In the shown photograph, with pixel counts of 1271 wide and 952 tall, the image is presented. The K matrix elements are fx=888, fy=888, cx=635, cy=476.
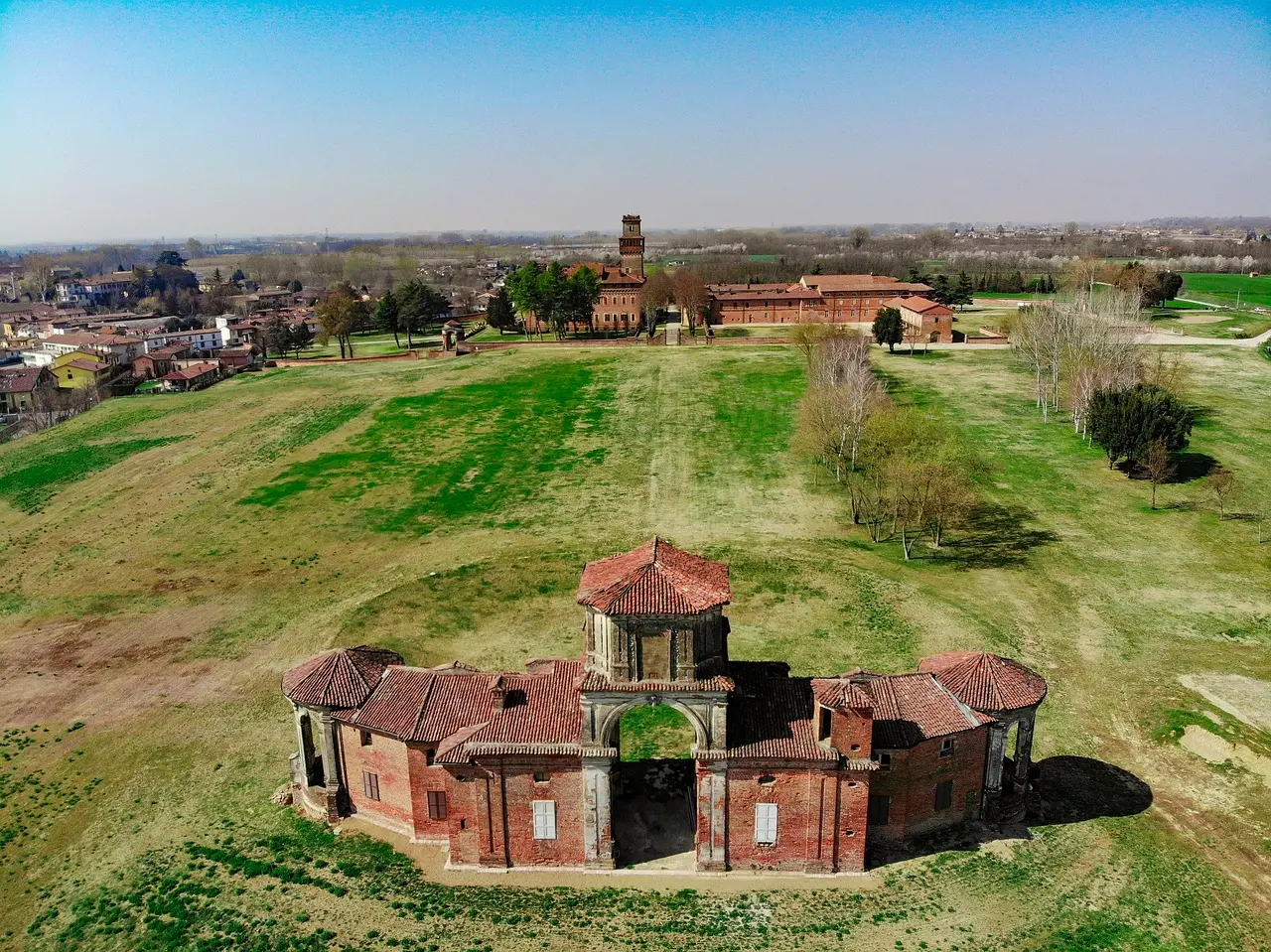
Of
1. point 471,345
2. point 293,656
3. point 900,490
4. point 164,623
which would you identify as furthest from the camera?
point 471,345

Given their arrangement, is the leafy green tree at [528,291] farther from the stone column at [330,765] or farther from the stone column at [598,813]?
the stone column at [598,813]

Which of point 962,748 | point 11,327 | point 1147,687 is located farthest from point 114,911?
point 11,327

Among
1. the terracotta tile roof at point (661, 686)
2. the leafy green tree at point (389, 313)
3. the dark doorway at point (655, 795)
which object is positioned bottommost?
the dark doorway at point (655, 795)

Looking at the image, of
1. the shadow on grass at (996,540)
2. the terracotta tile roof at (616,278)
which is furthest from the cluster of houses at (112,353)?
the shadow on grass at (996,540)

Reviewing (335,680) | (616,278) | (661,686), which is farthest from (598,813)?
(616,278)

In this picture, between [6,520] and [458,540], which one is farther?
[6,520]

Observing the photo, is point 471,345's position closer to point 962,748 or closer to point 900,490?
point 900,490

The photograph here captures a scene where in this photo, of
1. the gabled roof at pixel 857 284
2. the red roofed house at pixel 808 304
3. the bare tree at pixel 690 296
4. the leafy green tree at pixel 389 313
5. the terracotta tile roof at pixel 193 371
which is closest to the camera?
the terracotta tile roof at pixel 193 371
